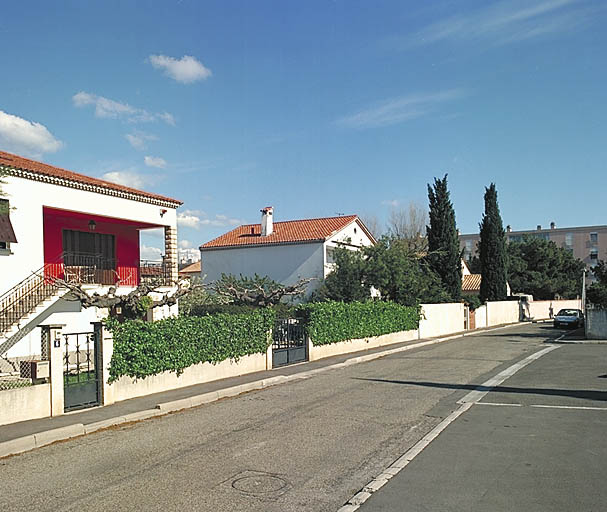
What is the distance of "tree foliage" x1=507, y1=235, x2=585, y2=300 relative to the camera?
6949 cm

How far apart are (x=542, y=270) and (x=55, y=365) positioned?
68889 millimetres

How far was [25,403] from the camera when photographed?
10.4m

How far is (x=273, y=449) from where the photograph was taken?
8.59 metres

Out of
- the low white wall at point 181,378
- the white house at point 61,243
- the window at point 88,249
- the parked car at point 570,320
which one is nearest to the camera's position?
the low white wall at point 181,378

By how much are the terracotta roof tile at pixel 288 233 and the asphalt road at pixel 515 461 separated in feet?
94.7

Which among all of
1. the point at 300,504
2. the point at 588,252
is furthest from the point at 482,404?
the point at 588,252

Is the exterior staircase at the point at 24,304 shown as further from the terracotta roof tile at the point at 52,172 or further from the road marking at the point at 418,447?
the road marking at the point at 418,447

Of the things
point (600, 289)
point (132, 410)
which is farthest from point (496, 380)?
point (600, 289)

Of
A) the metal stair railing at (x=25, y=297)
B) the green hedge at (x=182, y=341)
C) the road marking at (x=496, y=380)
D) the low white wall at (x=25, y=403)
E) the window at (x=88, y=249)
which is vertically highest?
the window at (x=88, y=249)

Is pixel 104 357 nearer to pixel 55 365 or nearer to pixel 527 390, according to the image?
pixel 55 365

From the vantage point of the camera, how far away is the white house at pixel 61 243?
18.4m

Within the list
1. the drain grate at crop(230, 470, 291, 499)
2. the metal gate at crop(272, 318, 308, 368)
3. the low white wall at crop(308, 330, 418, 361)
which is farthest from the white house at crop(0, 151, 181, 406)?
the drain grate at crop(230, 470, 291, 499)

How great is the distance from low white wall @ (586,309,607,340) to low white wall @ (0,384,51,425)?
27.5m

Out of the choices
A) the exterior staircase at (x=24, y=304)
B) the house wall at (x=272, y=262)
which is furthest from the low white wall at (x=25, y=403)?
the house wall at (x=272, y=262)
